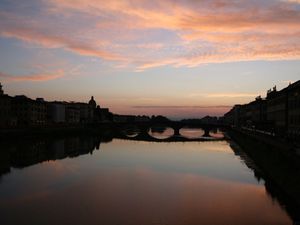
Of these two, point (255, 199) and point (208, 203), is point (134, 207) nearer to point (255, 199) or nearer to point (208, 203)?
point (208, 203)

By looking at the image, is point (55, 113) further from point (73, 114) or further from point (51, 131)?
point (51, 131)

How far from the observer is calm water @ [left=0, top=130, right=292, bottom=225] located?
26.8 metres

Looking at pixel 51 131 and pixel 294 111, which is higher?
pixel 294 111

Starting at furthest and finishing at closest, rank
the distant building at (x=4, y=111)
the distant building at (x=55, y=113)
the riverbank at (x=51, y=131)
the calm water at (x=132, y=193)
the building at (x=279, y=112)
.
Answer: the distant building at (x=55, y=113) → the distant building at (x=4, y=111) → the riverbank at (x=51, y=131) → the building at (x=279, y=112) → the calm water at (x=132, y=193)

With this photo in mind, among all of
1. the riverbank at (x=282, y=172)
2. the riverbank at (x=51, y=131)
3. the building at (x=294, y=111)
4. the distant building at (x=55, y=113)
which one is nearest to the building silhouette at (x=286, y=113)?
the building at (x=294, y=111)

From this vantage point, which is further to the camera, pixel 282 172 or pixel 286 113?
pixel 286 113

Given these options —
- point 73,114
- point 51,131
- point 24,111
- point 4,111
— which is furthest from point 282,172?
point 73,114

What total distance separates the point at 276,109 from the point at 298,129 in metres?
24.4

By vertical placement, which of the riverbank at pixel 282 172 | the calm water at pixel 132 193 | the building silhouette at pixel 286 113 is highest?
the building silhouette at pixel 286 113

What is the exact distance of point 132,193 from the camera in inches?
1366

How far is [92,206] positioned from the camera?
96.9ft

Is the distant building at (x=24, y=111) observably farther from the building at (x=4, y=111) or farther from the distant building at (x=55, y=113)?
the distant building at (x=55, y=113)

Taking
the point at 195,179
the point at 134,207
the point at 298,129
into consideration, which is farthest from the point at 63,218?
the point at 298,129

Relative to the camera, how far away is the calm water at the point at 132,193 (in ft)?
87.9
